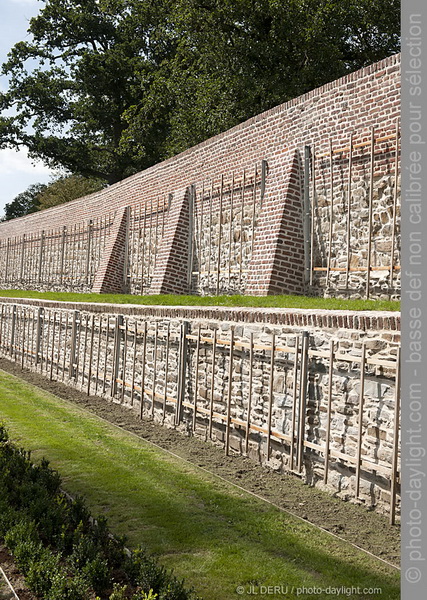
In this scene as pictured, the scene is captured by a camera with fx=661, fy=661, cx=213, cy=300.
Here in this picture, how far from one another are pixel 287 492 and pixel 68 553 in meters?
2.74

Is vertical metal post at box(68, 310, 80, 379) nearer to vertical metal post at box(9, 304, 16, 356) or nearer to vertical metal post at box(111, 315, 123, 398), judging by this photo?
vertical metal post at box(111, 315, 123, 398)

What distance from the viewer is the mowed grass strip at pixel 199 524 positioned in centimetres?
507

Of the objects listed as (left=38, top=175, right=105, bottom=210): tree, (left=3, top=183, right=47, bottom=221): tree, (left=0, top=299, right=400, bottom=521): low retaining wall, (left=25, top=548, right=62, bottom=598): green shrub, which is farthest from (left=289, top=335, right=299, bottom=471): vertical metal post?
(left=3, top=183, right=47, bottom=221): tree

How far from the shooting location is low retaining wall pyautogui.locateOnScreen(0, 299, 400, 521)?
6344mm

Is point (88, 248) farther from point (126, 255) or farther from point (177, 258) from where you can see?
point (177, 258)

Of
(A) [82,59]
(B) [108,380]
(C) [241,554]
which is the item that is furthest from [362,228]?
(A) [82,59]

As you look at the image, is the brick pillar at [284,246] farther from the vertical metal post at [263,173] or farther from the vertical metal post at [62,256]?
the vertical metal post at [62,256]

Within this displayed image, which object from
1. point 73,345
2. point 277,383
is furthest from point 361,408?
point 73,345

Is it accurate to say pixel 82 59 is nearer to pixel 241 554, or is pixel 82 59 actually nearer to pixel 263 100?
pixel 263 100

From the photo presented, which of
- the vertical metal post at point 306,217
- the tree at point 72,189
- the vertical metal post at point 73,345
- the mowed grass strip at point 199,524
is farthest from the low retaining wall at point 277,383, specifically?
the tree at point 72,189

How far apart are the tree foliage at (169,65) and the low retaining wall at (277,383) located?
12.2m

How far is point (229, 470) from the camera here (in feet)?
26.0

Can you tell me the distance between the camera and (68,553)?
5105mm

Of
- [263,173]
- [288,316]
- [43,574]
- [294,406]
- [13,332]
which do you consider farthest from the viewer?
[13,332]
